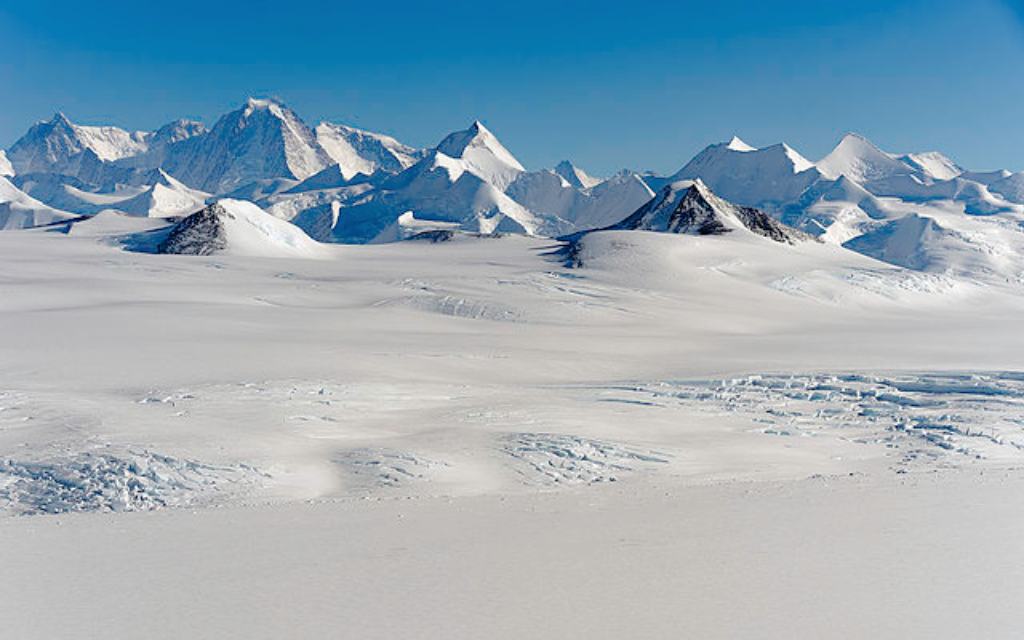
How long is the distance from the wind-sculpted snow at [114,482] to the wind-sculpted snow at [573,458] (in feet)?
14.8

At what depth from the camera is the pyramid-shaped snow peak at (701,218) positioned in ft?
268

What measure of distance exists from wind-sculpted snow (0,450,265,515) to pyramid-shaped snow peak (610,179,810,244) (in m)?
69.2

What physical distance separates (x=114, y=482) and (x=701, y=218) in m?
74.5

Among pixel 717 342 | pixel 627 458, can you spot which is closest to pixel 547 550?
pixel 627 458

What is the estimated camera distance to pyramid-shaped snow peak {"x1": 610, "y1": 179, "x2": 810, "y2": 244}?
81625 mm

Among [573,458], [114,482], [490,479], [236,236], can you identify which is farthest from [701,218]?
[114,482]

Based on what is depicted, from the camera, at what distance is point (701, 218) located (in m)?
83.4

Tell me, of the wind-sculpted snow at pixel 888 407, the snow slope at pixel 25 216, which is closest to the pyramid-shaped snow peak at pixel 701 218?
the wind-sculpted snow at pixel 888 407

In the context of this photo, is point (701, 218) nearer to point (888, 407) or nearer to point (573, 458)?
point (888, 407)

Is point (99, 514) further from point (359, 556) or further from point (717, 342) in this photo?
point (717, 342)

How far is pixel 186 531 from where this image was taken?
444 inches

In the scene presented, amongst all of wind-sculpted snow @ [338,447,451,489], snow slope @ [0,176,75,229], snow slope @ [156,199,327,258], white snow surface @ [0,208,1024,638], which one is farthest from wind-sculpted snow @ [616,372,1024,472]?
snow slope @ [0,176,75,229]

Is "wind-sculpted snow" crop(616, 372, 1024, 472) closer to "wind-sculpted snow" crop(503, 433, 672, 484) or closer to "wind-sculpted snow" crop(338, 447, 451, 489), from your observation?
"wind-sculpted snow" crop(503, 433, 672, 484)

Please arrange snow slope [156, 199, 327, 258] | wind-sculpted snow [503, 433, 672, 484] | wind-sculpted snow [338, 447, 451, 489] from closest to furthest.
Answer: wind-sculpted snow [338, 447, 451, 489] < wind-sculpted snow [503, 433, 672, 484] < snow slope [156, 199, 327, 258]
